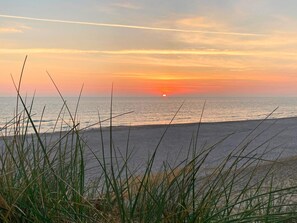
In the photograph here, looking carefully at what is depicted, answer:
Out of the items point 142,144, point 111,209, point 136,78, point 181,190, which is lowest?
point 142,144

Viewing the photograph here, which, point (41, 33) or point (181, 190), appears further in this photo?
point (41, 33)

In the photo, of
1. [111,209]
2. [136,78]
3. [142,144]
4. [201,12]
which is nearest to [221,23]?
[201,12]

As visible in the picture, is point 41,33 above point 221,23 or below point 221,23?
below

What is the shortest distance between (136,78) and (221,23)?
3369 millimetres

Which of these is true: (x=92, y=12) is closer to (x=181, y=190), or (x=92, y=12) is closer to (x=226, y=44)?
(x=181, y=190)

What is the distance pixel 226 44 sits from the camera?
12750 millimetres

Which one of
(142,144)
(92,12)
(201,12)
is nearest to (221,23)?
(201,12)

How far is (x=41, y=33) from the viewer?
5328mm

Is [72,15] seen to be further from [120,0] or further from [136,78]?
[136,78]

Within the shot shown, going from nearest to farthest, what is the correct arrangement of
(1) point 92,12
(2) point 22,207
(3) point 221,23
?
(2) point 22,207 → (1) point 92,12 → (3) point 221,23

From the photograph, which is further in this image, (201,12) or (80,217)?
(201,12)

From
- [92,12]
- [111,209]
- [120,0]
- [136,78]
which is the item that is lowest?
[111,209]

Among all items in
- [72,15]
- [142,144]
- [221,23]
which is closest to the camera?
[72,15]

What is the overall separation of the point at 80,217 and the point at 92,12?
17.3ft
